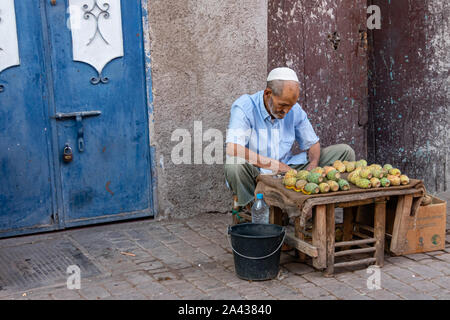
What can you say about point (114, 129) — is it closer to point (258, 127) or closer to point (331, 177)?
point (258, 127)

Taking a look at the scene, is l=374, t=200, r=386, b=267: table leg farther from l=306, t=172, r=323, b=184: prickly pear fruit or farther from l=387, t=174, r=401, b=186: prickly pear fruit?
l=306, t=172, r=323, b=184: prickly pear fruit

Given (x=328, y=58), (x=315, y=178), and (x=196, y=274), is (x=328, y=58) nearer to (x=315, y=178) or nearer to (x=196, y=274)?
(x=315, y=178)

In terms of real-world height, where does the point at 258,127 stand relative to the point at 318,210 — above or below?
above

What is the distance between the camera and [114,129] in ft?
16.4

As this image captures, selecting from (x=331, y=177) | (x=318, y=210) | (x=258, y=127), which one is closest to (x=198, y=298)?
(x=318, y=210)

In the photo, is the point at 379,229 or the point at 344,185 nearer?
the point at 344,185

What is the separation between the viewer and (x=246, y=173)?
4523 millimetres

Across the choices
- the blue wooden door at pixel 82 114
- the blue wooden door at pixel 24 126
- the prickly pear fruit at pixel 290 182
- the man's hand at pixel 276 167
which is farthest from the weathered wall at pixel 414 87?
the blue wooden door at pixel 24 126

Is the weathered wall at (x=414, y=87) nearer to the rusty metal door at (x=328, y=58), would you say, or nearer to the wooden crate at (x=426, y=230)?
the rusty metal door at (x=328, y=58)

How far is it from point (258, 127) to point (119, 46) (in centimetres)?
145

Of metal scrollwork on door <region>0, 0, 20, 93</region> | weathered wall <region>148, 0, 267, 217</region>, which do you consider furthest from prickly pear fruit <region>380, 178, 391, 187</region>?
metal scrollwork on door <region>0, 0, 20, 93</region>

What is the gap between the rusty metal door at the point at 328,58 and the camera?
554 centimetres

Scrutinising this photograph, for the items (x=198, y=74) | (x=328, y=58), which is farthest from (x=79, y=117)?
(x=328, y=58)

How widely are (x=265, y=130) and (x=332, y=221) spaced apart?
43.5 inches
